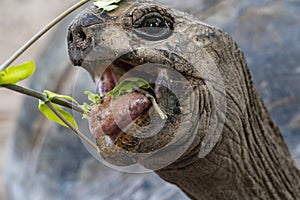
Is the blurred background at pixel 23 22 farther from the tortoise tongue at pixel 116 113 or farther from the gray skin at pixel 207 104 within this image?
the tortoise tongue at pixel 116 113

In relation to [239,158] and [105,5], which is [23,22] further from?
[105,5]

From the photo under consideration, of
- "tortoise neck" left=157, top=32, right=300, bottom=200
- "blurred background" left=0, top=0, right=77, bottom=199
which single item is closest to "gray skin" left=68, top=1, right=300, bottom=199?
"tortoise neck" left=157, top=32, right=300, bottom=200

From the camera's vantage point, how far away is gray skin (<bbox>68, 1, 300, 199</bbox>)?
1196 millimetres

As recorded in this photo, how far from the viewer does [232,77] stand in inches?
56.0

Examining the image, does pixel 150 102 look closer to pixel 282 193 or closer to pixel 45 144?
pixel 282 193

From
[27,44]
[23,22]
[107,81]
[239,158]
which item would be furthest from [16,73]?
[23,22]

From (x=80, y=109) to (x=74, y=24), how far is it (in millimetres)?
154

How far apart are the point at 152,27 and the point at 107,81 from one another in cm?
12

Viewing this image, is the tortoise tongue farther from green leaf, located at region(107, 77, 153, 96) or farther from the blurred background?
the blurred background

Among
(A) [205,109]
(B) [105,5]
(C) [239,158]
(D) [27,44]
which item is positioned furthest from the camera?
(C) [239,158]

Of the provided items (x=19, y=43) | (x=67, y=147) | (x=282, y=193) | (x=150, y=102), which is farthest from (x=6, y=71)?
(x=19, y=43)

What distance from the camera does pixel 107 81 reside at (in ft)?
4.07

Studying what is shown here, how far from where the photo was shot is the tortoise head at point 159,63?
1188 millimetres

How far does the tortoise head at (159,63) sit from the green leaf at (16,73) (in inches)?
3.5
